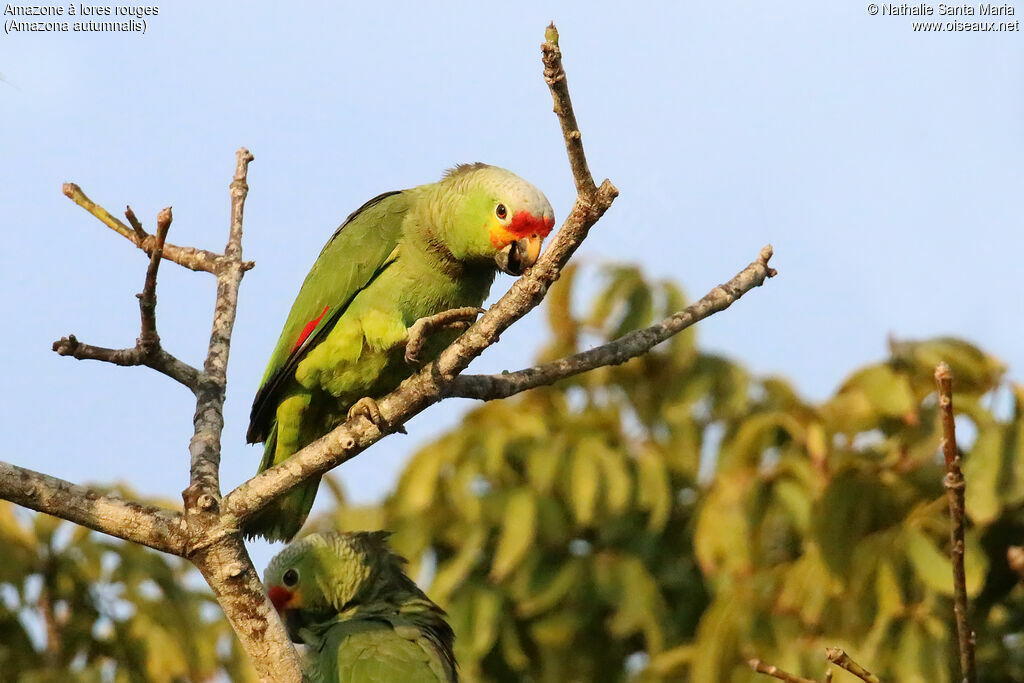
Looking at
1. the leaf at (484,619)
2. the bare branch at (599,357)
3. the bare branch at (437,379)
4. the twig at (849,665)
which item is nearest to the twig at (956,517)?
the twig at (849,665)

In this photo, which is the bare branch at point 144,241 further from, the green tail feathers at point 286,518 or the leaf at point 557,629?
the leaf at point 557,629

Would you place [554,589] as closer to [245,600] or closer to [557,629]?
[557,629]

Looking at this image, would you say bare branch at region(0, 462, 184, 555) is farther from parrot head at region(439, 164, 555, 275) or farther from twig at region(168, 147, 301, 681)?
parrot head at region(439, 164, 555, 275)

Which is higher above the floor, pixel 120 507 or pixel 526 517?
pixel 120 507

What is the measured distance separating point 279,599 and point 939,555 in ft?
8.63

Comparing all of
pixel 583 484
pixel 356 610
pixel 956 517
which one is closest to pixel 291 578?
pixel 356 610

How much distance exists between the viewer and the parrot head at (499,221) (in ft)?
13.2

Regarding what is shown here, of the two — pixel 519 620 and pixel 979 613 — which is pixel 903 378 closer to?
pixel 979 613

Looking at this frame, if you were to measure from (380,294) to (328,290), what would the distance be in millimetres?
262

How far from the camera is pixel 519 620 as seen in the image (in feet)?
18.8

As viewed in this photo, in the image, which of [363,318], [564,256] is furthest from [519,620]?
[564,256]

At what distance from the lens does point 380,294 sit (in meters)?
4.36

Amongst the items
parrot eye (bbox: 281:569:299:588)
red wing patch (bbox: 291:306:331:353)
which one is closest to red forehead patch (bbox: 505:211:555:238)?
red wing patch (bbox: 291:306:331:353)

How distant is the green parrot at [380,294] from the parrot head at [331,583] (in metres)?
0.15
